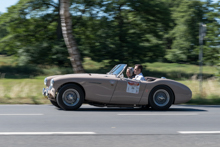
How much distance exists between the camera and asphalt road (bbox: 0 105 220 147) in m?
5.55

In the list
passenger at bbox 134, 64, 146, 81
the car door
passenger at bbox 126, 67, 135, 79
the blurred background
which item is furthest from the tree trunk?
the blurred background

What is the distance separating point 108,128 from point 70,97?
252 cm

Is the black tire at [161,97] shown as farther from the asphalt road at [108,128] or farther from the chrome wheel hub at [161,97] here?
the asphalt road at [108,128]

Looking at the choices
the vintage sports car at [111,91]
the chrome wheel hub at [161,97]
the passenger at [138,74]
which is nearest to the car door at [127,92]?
the vintage sports car at [111,91]

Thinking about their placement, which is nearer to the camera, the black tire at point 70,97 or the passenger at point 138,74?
the black tire at point 70,97

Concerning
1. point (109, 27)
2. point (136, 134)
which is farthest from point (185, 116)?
point (109, 27)

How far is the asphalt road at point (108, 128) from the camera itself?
219 inches

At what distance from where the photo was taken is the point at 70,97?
29.7 feet

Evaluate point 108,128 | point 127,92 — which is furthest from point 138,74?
point 108,128

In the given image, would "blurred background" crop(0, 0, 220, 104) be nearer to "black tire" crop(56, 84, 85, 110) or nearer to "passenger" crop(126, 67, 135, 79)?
"passenger" crop(126, 67, 135, 79)

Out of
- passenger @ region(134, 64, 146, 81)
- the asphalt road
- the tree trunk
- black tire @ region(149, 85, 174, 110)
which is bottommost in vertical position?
the asphalt road

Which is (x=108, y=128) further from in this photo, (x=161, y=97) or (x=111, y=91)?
(x=161, y=97)

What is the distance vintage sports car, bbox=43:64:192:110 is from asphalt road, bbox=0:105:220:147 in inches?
11.1

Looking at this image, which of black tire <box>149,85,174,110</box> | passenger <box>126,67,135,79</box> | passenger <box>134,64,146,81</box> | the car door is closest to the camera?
the car door
